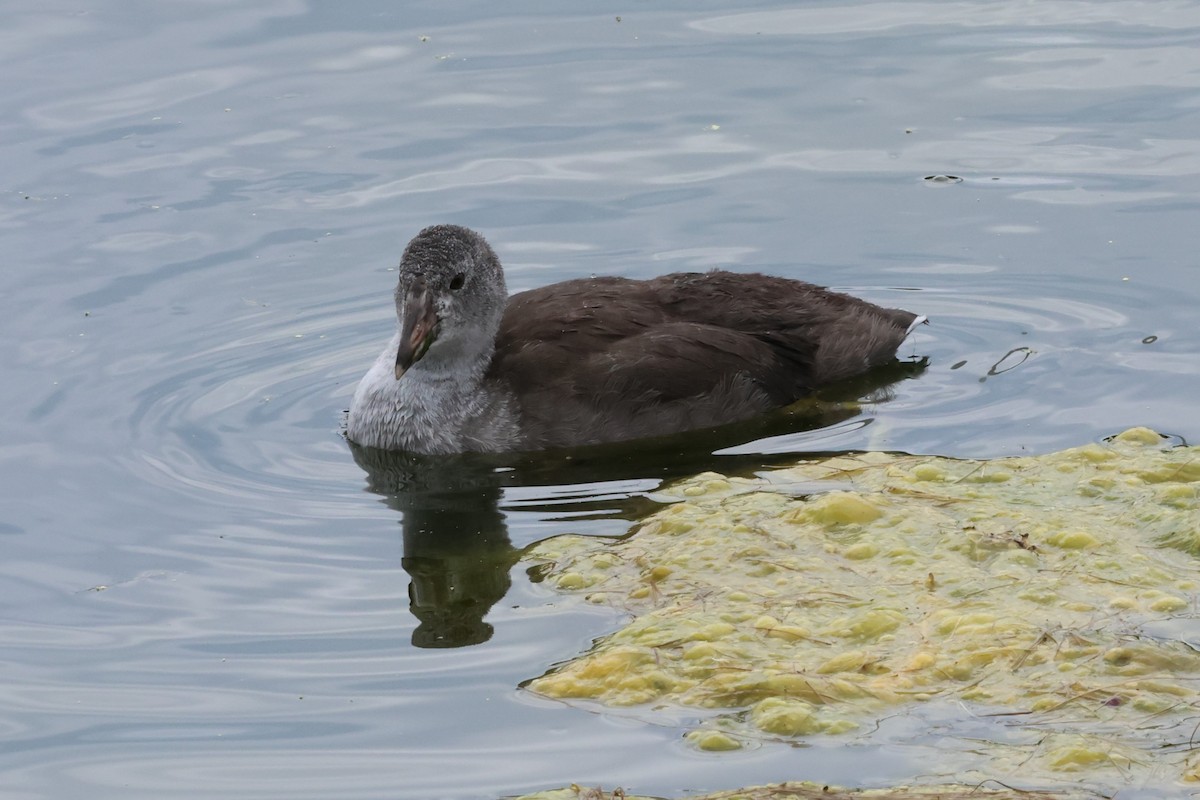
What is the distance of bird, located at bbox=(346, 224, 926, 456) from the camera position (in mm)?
9633

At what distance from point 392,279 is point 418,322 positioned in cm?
217

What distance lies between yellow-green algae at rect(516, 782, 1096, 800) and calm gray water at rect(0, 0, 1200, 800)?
128 millimetres

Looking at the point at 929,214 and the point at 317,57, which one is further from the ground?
the point at 317,57

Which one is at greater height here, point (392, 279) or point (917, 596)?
point (392, 279)

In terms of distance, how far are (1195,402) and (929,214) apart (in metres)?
3.17

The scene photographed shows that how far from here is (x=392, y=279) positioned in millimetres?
11805

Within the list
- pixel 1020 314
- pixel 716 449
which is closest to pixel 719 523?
pixel 716 449

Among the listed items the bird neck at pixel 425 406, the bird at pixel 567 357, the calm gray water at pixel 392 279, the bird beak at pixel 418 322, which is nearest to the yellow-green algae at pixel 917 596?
the calm gray water at pixel 392 279

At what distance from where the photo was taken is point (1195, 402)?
9500 millimetres

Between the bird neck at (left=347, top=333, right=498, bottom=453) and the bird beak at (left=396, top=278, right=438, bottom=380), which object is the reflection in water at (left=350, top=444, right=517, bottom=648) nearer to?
the bird neck at (left=347, top=333, right=498, bottom=453)

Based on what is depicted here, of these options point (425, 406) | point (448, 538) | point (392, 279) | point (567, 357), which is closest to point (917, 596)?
point (448, 538)

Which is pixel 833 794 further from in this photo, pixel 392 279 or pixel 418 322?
pixel 392 279

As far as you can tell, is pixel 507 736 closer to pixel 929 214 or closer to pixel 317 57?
pixel 929 214

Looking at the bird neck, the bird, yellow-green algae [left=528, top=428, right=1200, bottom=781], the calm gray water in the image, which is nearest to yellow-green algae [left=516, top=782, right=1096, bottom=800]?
the calm gray water
